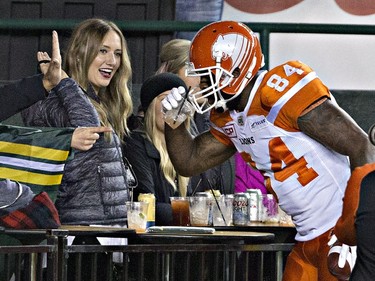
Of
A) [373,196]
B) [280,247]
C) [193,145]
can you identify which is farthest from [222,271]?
[373,196]

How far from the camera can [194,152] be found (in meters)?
6.59

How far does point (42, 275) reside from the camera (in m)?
5.45

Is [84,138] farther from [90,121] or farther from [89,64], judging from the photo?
[89,64]

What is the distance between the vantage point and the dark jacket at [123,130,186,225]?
745 cm

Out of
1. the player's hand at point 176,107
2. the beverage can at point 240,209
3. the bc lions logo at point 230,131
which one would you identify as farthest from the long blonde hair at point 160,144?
the bc lions logo at point 230,131

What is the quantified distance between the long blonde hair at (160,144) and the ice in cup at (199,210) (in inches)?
14.3

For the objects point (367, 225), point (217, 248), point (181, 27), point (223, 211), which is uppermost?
point (181, 27)

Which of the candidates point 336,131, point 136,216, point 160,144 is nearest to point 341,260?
point 336,131

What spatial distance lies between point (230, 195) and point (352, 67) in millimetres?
3578

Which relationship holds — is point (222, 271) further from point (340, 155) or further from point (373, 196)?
point (373, 196)

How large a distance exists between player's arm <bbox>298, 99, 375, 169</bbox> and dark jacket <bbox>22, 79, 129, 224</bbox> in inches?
57.7

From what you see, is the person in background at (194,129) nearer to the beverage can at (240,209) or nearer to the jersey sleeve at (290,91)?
the beverage can at (240,209)

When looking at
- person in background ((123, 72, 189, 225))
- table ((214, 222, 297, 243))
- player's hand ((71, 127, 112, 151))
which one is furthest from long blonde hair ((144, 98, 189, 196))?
player's hand ((71, 127, 112, 151))

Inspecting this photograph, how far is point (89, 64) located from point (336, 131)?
229 centimetres
